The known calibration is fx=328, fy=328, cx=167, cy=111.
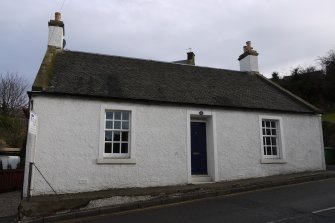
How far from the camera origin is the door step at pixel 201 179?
41.0ft

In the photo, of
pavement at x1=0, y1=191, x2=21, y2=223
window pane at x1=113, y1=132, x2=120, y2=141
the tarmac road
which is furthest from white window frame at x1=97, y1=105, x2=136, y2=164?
the tarmac road

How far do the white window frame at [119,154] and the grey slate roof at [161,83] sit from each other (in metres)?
0.40

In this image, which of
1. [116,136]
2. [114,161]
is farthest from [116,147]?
[114,161]

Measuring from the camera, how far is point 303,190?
Answer: 1028 centimetres

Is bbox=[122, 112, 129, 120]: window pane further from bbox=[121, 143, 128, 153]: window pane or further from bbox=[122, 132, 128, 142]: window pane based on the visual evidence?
bbox=[121, 143, 128, 153]: window pane

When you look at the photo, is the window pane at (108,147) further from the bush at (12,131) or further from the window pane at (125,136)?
the bush at (12,131)

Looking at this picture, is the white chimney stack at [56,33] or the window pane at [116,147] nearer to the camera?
the window pane at [116,147]

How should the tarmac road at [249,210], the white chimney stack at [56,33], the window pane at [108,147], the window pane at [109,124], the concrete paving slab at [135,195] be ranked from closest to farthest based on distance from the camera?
the tarmac road at [249,210]
the concrete paving slab at [135,195]
the window pane at [108,147]
the window pane at [109,124]
the white chimney stack at [56,33]

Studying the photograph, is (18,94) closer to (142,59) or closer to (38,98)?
(142,59)

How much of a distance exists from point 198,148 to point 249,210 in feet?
18.0

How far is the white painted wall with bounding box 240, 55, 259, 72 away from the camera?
1845 centimetres

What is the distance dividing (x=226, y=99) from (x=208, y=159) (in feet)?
8.80

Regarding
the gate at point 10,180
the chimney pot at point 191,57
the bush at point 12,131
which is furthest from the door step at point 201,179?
the bush at point 12,131

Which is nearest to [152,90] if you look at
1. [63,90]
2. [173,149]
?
[173,149]
